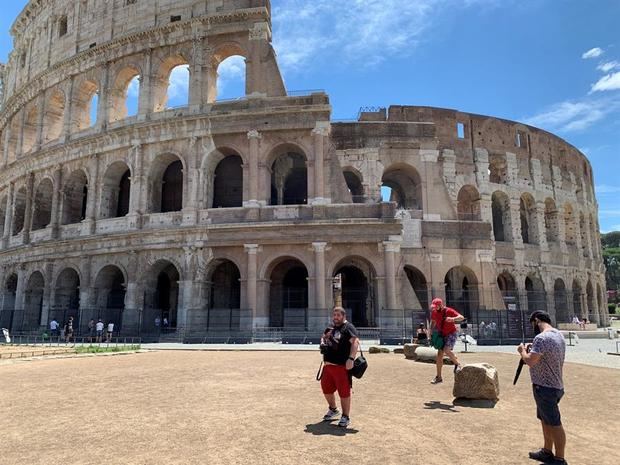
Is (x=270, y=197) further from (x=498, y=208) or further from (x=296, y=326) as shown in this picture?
(x=498, y=208)

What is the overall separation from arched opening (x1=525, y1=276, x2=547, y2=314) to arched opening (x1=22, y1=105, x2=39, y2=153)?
3351 centimetres

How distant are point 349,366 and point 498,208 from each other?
28.4 m

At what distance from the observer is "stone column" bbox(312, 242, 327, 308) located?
66.4 feet

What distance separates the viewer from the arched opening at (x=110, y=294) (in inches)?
866

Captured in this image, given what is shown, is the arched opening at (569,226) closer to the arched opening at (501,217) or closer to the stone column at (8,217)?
the arched opening at (501,217)

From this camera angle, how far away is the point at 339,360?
519 cm

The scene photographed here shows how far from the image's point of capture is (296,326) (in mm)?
19203

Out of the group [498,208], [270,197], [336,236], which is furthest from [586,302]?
[270,197]

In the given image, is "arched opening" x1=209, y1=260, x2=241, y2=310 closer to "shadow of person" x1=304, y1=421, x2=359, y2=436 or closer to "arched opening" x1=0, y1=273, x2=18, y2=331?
"arched opening" x1=0, y1=273, x2=18, y2=331

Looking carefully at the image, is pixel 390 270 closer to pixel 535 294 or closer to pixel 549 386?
pixel 535 294

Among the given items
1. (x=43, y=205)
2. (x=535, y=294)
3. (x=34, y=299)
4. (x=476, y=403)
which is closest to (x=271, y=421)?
(x=476, y=403)

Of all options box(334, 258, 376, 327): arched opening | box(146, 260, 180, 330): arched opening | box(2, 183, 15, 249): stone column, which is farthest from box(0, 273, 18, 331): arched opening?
box(334, 258, 376, 327): arched opening

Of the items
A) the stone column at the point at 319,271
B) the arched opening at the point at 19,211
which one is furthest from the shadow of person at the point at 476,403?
the arched opening at the point at 19,211

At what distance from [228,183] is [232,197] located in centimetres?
80
